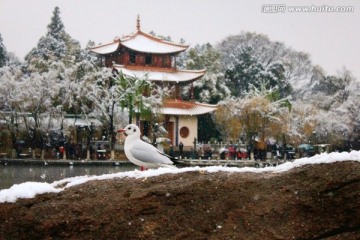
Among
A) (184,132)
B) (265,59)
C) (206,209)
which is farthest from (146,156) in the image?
(265,59)

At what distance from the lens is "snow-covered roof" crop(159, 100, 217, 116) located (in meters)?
21.0

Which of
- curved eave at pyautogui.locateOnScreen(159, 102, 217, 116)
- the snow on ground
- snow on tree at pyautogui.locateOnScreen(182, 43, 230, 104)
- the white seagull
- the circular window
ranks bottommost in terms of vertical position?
the snow on ground

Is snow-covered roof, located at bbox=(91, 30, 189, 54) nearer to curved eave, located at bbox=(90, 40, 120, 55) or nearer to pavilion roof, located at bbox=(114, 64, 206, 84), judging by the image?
curved eave, located at bbox=(90, 40, 120, 55)

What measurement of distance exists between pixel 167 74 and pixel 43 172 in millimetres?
9718

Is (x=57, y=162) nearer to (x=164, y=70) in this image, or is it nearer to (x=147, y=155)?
(x=164, y=70)

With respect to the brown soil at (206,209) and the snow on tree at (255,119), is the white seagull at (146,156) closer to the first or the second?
the brown soil at (206,209)

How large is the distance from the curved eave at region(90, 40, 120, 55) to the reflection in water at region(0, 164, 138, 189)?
7672 millimetres

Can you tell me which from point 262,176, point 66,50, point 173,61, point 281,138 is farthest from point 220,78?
point 262,176

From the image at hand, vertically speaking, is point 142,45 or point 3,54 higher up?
point 142,45

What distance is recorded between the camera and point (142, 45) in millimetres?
22688

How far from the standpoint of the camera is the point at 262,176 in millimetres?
2793

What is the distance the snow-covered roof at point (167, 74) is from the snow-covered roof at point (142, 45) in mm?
800

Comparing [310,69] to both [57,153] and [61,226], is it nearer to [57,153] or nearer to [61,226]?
[57,153]

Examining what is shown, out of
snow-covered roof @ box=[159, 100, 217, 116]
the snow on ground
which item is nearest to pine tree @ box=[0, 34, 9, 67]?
snow-covered roof @ box=[159, 100, 217, 116]
